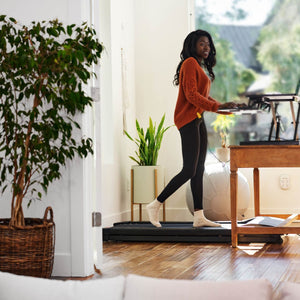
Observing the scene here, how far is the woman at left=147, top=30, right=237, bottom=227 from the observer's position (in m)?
4.93

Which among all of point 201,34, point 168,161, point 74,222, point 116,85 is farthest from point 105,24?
point 74,222

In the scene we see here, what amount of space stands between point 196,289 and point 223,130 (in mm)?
5664

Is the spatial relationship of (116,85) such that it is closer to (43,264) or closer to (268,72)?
(268,72)

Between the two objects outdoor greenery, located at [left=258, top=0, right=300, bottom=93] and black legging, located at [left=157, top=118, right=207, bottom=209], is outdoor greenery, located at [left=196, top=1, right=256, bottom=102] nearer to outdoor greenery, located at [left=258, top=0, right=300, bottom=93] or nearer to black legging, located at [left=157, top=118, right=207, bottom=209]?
outdoor greenery, located at [left=258, top=0, right=300, bottom=93]

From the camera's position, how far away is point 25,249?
3.15m

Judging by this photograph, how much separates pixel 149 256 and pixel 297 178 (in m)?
2.53

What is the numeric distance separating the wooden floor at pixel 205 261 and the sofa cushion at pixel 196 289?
6.59 feet

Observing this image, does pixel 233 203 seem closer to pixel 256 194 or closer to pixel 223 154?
pixel 256 194

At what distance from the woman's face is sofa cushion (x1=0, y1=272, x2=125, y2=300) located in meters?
4.02

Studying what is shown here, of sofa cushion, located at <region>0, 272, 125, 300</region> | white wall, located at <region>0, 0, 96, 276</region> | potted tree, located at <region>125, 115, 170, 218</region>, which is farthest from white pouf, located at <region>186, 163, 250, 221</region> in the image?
sofa cushion, located at <region>0, 272, 125, 300</region>

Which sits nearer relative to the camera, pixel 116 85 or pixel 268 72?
pixel 116 85

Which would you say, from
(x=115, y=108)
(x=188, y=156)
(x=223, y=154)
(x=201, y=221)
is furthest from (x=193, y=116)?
(x=223, y=154)

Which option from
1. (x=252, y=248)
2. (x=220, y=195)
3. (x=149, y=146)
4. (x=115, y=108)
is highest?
(x=115, y=108)

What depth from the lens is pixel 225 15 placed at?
6.80 m
